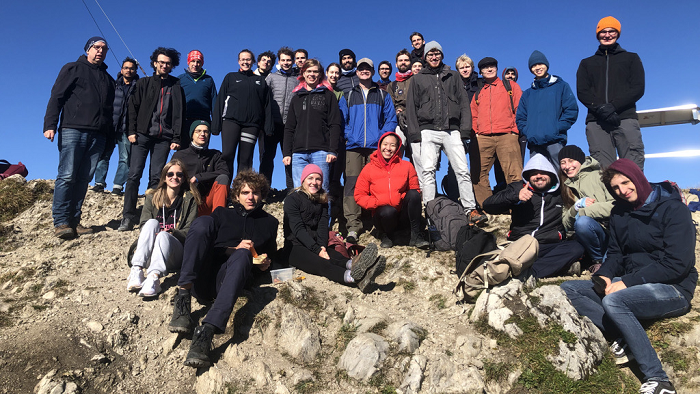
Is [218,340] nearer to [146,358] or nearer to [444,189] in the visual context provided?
[146,358]

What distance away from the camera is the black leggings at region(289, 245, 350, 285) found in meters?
6.27

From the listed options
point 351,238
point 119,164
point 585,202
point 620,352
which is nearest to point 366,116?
point 351,238

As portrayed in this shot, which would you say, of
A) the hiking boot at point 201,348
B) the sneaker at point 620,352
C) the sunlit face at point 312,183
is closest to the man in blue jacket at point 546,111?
the sneaker at point 620,352

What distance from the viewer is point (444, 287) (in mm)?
6633

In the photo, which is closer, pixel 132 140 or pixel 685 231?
pixel 685 231

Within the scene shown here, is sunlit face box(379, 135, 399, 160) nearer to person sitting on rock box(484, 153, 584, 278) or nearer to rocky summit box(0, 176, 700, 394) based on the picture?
person sitting on rock box(484, 153, 584, 278)

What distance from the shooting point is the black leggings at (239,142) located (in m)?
8.91

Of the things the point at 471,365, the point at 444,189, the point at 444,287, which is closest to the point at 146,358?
the point at 471,365

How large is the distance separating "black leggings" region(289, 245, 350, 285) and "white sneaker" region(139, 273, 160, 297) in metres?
1.84

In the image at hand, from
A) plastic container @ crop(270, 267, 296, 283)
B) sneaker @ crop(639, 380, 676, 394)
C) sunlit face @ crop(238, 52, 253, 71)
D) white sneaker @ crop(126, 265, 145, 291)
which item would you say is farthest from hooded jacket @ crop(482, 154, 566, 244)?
sunlit face @ crop(238, 52, 253, 71)

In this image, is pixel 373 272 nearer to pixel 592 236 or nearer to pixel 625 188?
pixel 592 236

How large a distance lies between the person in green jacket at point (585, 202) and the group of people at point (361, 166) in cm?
2

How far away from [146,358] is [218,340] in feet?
2.57

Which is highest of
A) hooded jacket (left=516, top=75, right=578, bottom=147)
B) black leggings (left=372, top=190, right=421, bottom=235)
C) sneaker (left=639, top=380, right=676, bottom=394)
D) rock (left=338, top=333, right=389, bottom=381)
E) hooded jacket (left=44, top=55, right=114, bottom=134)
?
hooded jacket (left=44, top=55, right=114, bottom=134)
